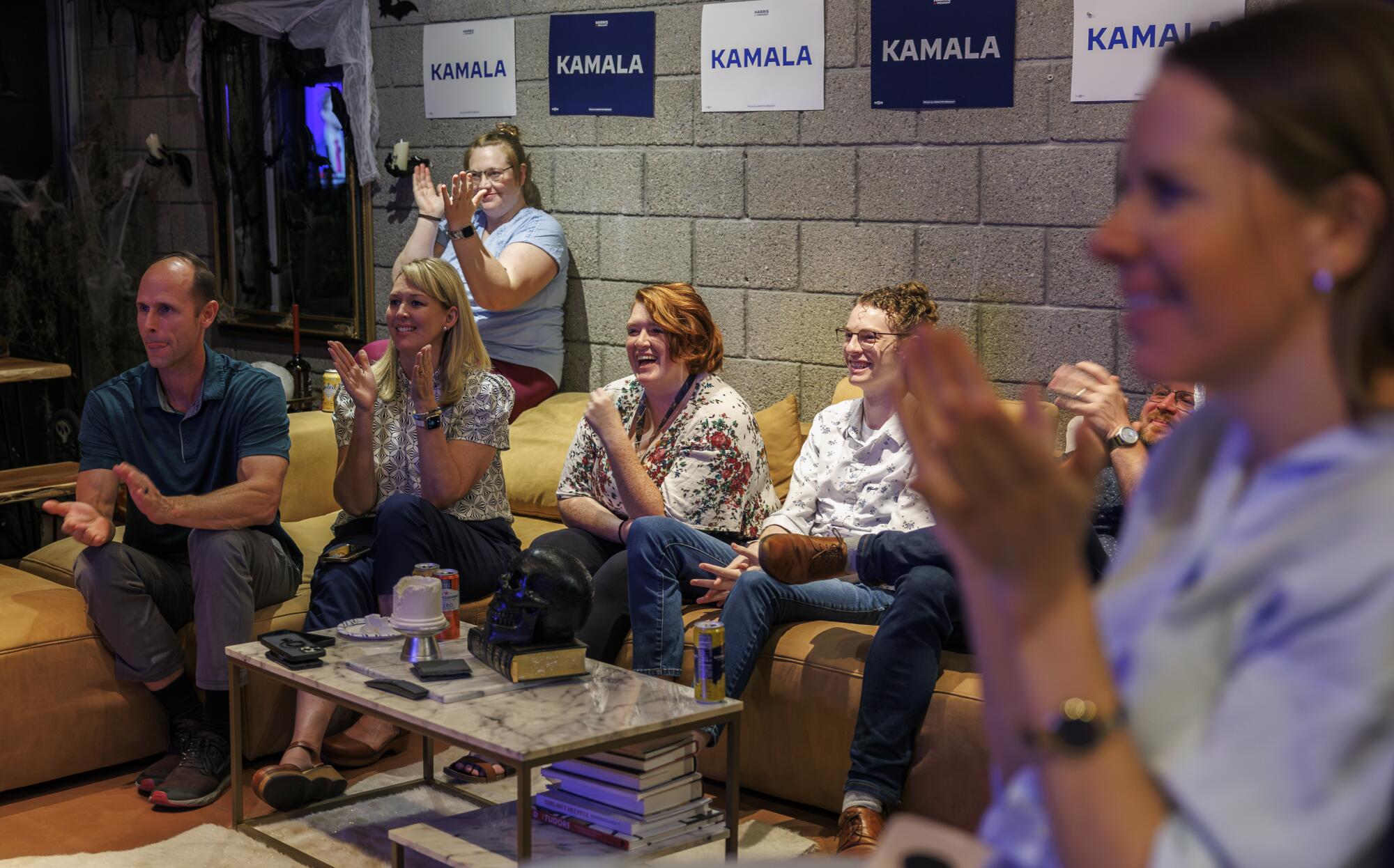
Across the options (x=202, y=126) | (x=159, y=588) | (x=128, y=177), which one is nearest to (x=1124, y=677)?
(x=159, y=588)

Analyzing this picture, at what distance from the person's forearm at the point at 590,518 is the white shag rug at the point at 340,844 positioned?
69 cm

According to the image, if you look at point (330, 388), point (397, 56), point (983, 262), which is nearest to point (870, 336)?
point (983, 262)

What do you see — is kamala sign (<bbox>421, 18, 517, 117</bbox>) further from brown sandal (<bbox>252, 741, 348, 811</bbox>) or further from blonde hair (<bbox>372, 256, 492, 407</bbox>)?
brown sandal (<bbox>252, 741, 348, 811</bbox>)

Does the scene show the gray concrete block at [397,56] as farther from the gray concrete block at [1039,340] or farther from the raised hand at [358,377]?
the gray concrete block at [1039,340]

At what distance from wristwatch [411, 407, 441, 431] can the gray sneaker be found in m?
0.90

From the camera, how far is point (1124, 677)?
0.78 m

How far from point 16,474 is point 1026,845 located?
428 centimetres

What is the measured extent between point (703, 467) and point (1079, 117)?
A: 1389 mm

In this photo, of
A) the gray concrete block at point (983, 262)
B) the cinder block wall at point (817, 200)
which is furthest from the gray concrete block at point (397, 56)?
the gray concrete block at point (983, 262)

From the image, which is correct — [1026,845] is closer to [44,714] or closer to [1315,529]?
[1315,529]

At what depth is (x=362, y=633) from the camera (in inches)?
121

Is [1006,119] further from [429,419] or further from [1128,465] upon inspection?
[429,419]

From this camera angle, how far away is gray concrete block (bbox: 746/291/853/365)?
168 inches

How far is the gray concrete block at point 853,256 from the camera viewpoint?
4.09 meters
